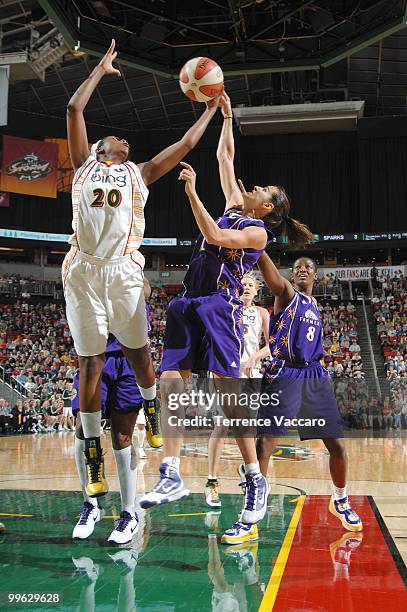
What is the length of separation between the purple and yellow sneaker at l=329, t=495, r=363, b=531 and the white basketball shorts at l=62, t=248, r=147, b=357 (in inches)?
95.6

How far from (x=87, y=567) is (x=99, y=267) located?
6.34 feet

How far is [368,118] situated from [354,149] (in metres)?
1.49

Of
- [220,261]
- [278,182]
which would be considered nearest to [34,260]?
[278,182]

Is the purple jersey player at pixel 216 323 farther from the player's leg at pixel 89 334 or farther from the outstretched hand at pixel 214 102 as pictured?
the outstretched hand at pixel 214 102

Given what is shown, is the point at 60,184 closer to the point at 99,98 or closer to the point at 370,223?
the point at 99,98

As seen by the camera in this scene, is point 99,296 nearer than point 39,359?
Yes

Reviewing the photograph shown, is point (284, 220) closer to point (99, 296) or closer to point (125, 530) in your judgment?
point (99, 296)

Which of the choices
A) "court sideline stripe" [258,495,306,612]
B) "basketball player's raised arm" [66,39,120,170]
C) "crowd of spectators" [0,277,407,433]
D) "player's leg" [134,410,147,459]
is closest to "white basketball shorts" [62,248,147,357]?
"basketball player's raised arm" [66,39,120,170]

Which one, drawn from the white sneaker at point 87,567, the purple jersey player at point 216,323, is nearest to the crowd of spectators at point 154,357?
the purple jersey player at point 216,323

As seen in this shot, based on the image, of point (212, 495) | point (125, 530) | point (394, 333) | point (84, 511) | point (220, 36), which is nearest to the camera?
point (125, 530)

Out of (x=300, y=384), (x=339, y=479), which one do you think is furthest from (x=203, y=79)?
(x=339, y=479)

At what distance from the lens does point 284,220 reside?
5.52 meters

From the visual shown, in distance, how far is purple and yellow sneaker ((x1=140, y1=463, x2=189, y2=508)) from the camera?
4117 millimetres

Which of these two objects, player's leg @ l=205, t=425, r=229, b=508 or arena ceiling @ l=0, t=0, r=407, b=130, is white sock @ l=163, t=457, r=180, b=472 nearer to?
player's leg @ l=205, t=425, r=229, b=508
